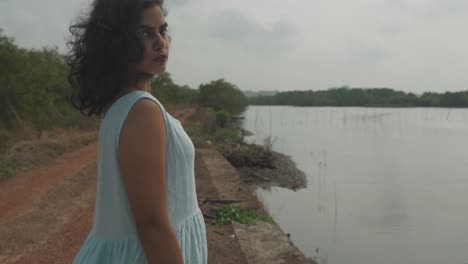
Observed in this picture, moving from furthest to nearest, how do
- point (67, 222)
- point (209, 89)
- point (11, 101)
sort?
1. point (209, 89)
2. point (11, 101)
3. point (67, 222)

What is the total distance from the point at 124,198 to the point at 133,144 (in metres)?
0.20

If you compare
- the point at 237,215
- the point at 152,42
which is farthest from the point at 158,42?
the point at 237,215

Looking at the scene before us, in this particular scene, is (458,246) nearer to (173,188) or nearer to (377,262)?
(377,262)

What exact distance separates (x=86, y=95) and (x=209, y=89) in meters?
Result: 53.1

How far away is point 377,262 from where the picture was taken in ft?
27.7

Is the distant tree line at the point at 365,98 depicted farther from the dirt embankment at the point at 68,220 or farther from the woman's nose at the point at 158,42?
the woman's nose at the point at 158,42

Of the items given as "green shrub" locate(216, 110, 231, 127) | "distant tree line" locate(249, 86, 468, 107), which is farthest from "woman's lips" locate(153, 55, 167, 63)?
"distant tree line" locate(249, 86, 468, 107)

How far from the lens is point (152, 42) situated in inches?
44.8

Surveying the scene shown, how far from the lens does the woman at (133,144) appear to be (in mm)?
1012

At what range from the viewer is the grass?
6.71 meters

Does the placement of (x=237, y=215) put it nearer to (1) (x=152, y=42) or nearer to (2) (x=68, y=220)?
(2) (x=68, y=220)

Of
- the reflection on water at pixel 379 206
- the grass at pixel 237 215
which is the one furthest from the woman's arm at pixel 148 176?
the reflection on water at pixel 379 206

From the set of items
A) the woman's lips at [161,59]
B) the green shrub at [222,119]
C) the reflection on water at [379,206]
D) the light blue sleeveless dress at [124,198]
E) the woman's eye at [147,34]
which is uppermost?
the woman's eye at [147,34]

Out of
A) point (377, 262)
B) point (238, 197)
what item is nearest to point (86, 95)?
point (238, 197)
